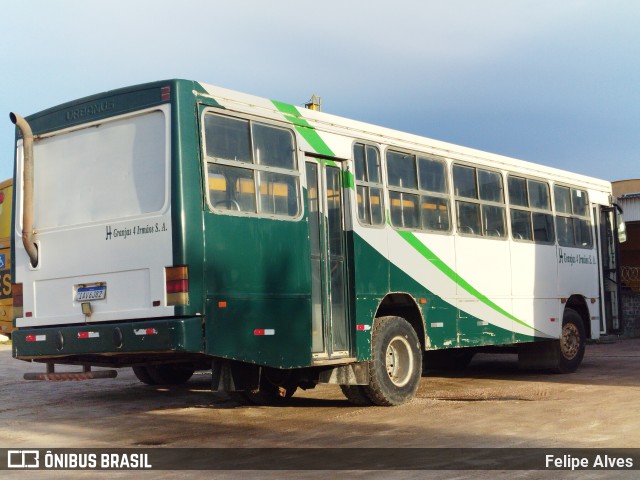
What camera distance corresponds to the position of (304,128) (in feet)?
34.1

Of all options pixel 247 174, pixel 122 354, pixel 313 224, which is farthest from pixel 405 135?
pixel 122 354

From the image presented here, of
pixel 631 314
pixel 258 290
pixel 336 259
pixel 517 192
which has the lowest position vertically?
pixel 631 314

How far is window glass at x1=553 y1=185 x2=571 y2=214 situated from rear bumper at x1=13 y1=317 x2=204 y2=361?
8.79 metres

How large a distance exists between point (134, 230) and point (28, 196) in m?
1.57

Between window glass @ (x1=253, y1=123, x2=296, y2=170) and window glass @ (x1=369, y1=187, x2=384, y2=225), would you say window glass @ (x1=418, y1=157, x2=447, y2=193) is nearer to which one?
window glass @ (x1=369, y1=187, x2=384, y2=225)

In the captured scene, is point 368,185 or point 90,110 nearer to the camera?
point 90,110

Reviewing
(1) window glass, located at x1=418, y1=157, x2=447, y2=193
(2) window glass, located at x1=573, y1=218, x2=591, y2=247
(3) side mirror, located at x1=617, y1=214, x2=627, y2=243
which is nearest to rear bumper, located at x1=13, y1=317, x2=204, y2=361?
(1) window glass, located at x1=418, y1=157, x2=447, y2=193

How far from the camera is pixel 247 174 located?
9.47 metres

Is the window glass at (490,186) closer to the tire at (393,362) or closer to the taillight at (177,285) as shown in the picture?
the tire at (393,362)

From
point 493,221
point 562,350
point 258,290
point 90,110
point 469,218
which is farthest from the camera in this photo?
point 562,350

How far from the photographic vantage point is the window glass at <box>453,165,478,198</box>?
13.0 metres

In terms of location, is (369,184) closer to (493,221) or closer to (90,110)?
(493,221)

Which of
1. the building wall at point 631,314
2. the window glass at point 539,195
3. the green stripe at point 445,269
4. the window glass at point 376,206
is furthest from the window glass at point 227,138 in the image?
the building wall at point 631,314

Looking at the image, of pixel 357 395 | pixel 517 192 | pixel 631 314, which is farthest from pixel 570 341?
pixel 631 314
